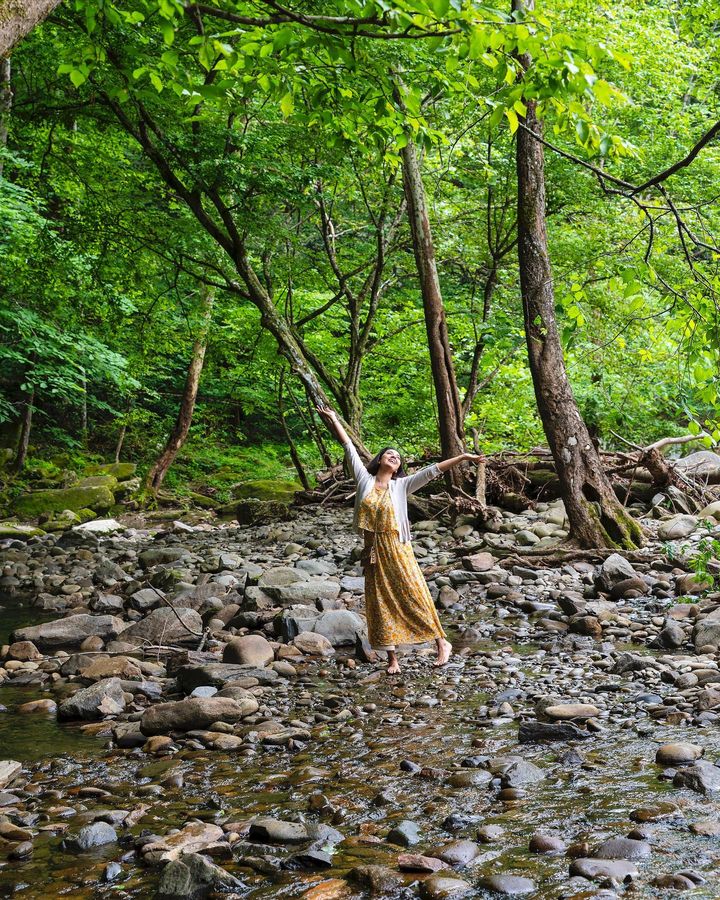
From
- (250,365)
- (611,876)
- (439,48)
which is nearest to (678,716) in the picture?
(611,876)

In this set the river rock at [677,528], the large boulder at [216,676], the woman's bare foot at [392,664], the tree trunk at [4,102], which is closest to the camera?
the large boulder at [216,676]

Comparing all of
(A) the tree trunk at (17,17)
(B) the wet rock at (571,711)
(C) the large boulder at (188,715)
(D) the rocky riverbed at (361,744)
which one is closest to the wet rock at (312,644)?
(D) the rocky riverbed at (361,744)

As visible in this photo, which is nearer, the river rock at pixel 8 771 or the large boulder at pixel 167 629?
the river rock at pixel 8 771

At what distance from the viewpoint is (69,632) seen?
7348 mm

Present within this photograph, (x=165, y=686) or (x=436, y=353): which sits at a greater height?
(x=436, y=353)

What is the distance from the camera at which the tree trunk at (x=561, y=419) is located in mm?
9398

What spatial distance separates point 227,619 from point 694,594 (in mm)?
4375

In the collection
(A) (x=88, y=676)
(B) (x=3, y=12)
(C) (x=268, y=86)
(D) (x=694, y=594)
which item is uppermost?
(C) (x=268, y=86)

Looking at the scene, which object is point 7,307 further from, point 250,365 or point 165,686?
point 165,686

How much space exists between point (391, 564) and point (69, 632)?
10.3ft

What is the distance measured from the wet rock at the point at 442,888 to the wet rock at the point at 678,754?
1.45 m

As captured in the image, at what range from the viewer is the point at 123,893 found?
2.85 metres

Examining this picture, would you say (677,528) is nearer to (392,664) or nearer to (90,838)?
(392,664)

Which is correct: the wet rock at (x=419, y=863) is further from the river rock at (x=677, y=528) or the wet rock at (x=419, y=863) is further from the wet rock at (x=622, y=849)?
the river rock at (x=677, y=528)
